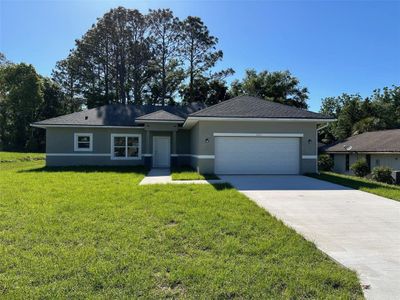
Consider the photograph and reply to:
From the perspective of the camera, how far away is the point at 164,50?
113ft

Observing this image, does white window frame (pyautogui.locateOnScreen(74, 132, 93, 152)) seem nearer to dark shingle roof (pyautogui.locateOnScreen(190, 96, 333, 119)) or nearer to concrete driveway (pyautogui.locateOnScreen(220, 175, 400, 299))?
dark shingle roof (pyautogui.locateOnScreen(190, 96, 333, 119))

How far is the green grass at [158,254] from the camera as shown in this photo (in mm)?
3406

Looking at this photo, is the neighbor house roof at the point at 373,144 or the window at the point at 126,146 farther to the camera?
the neighbor house roof at the point at 373,144

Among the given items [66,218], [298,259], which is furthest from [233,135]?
[298,259]

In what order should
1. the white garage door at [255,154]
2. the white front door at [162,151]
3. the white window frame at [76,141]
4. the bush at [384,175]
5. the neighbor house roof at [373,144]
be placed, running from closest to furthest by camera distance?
the white garage door at [255,154] → the bush at [384,175] → the white window frame at [76,141] → the white front door at [162,151] → the neighbor house roof at [373,144]

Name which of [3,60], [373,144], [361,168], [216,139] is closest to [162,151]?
[216,139]

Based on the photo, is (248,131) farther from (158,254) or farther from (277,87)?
(277,87)


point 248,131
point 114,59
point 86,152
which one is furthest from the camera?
point 114,59

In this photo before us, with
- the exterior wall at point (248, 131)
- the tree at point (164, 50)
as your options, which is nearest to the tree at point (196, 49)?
the tree at point (164, 50)

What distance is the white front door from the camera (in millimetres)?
20000

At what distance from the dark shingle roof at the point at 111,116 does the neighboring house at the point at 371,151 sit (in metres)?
12.9

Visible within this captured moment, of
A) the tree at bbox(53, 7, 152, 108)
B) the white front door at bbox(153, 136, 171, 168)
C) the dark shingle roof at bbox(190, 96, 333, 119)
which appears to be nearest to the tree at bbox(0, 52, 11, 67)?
the tree at bbox(53, 7, 152, 108)

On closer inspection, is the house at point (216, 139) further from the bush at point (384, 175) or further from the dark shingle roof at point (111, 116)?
the bush at point (384, 175)

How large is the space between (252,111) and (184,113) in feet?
28.4
